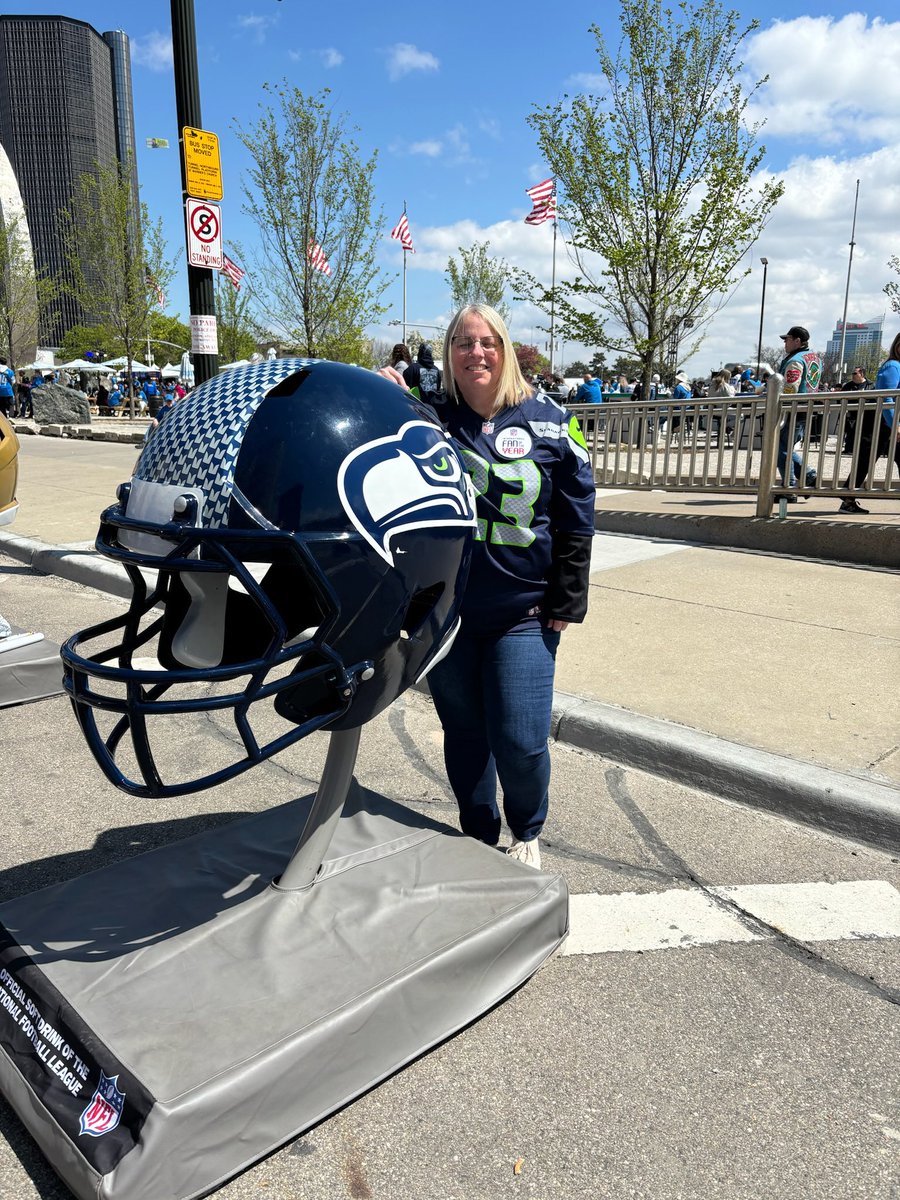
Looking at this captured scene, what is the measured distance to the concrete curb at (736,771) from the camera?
3.30m

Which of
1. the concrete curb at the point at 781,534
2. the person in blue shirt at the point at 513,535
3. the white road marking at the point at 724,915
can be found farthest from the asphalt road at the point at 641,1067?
the concrete curb at the point at 781,534

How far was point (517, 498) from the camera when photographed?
2584 millimetres

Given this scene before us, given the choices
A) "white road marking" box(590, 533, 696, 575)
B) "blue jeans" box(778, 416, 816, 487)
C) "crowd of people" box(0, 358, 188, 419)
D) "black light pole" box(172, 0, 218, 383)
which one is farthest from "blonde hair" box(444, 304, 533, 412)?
"crowd of people" box(0, 358, 188, 419)

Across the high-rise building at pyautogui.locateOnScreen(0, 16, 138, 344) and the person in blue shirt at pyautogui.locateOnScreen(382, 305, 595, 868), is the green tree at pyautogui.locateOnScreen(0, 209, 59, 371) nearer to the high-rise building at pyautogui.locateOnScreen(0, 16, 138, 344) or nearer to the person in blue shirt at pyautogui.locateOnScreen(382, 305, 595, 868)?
the person in blue shirt at pyautogui.locateOnScreen(382, 305, 595, 868)

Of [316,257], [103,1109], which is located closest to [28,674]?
[103,1109]

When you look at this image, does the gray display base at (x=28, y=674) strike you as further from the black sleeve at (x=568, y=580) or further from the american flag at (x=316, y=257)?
the american flag at (x=316, y=257)

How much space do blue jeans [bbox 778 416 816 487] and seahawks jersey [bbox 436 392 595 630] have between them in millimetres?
5935

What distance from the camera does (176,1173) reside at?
5.51ft

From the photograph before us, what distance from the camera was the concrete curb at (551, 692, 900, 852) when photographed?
330cm

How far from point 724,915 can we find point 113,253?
32685mm

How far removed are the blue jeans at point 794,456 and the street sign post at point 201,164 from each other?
5504 mm

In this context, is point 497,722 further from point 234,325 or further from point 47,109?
point 47,109

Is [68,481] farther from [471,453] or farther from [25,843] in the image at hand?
[471,453]

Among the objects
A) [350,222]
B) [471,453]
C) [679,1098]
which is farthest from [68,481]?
[679,1098]
